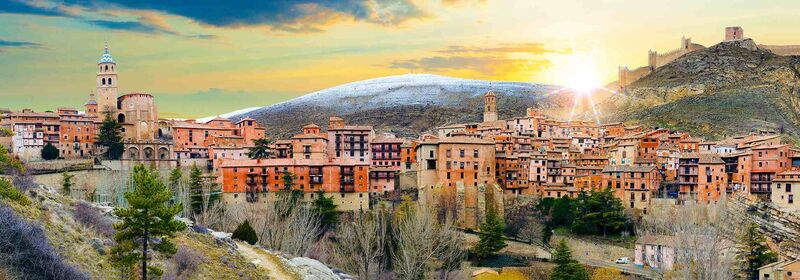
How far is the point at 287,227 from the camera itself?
34.3m

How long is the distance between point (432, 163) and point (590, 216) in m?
9.99

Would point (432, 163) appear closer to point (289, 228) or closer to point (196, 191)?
point (196, 191)

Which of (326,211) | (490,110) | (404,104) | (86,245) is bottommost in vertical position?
(326,211)

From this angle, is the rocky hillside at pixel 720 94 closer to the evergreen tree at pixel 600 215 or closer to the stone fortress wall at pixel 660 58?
the stone fortress wall at pixel 660 58

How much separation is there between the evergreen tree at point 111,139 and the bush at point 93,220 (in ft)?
105

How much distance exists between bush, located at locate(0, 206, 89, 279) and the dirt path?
274 inches

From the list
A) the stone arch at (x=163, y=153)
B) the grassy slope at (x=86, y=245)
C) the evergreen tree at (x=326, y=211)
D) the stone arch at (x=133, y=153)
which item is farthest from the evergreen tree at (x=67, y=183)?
the grassy slope at (x=86, y=245)

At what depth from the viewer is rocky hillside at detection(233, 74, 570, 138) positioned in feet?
265

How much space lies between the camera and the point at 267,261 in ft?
74.5

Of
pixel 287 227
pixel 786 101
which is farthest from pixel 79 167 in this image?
pixel 786 101

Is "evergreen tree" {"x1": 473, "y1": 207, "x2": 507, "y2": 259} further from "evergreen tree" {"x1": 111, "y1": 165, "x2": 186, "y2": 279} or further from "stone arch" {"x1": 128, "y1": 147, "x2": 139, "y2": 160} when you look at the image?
"stone arch" {"x1": 128, "y1": 147, "x2": 139, "y2": 160}

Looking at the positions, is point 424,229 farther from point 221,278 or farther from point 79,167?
point 79,167

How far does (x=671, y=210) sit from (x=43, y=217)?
31.8 metres

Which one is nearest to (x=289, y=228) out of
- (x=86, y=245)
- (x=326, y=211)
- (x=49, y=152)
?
(x=326, y=211)
